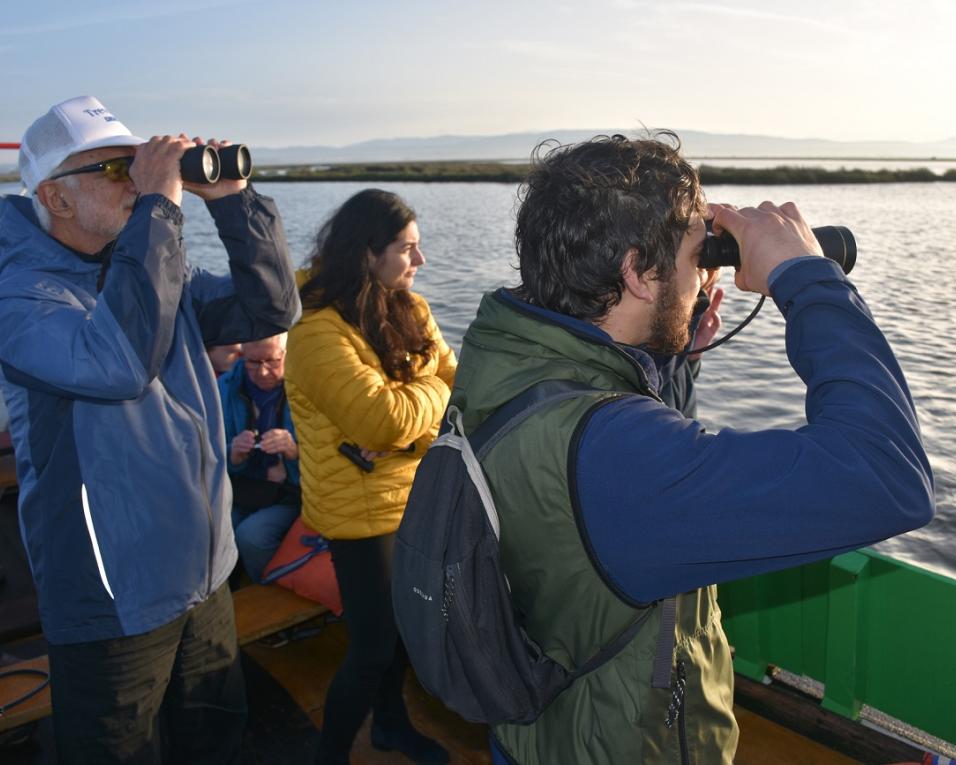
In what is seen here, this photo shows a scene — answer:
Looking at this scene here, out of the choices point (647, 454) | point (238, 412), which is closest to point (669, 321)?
point (647, 454)

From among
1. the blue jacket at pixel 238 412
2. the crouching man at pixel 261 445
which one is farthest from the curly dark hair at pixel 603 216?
the blue jacket at pixel 238 412

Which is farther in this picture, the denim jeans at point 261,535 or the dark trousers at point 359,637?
the denim jeans at point 261,535

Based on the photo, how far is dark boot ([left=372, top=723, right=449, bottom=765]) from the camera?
244 cm

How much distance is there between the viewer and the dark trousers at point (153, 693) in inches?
66.4

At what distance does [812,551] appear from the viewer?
92cm

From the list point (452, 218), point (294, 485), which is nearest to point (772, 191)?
point (452, 218)

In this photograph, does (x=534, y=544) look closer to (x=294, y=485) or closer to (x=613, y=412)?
(x=613, y=412)

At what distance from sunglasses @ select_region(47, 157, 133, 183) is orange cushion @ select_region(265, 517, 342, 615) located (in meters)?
1.51

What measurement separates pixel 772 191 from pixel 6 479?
33.8 meters

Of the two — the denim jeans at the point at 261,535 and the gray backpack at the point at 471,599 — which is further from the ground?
the gray backpack at the point at 471,599

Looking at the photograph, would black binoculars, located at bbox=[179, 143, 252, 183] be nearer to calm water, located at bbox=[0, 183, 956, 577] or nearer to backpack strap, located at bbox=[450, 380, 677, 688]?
calm water, located at bbox=[0, 183, 956, 577]

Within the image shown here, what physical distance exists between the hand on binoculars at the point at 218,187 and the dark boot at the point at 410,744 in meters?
1.64

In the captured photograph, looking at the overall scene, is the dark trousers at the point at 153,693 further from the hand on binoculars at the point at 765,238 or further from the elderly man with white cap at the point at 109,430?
the hand on binoculars at the point at 765,238

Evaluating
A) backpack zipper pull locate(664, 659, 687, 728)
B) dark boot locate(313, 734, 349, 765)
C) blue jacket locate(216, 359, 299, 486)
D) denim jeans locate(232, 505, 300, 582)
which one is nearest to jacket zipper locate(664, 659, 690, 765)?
backpack zipper pull locate(664, 659, 687, 728)
